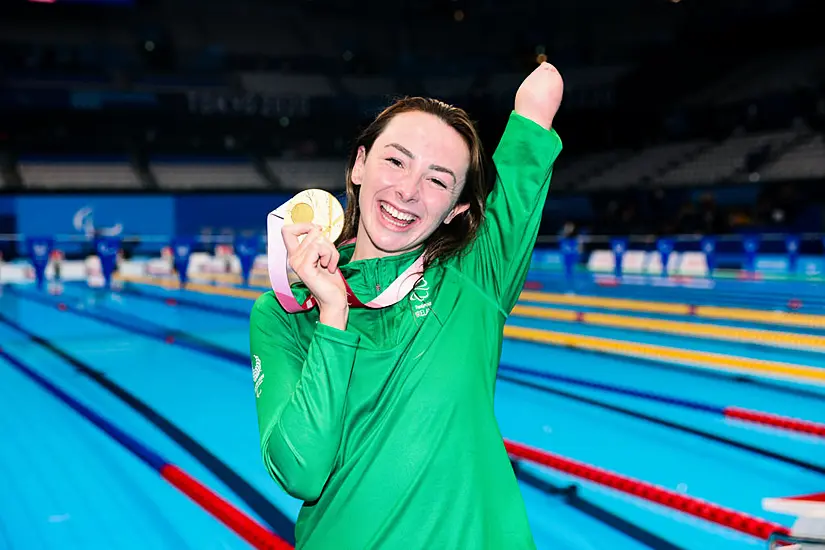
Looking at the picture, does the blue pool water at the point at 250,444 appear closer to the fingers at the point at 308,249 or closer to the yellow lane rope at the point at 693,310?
the yellow lane rope at the point at 693,310

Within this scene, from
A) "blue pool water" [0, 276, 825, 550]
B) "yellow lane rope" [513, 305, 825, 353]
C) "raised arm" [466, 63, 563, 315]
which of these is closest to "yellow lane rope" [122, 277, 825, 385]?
"blue pool water" [0, 276, 825, 550]

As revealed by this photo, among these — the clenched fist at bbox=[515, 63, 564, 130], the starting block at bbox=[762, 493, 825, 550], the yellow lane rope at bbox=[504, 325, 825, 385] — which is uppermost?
the clenched fist at bbox=[515, 63, 564, 130]

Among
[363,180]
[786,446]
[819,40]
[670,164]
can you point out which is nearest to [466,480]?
[363,180]

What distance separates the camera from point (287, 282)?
118 cm

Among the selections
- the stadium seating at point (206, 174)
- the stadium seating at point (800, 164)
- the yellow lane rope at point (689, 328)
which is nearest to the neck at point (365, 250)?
the yellow lane rope at point (689, 328)

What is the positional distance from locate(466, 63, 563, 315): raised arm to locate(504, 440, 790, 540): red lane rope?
6.32ft

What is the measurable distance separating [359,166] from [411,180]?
0.18 metres

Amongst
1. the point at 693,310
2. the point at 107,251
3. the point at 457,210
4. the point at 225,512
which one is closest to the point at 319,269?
the point at 457,210

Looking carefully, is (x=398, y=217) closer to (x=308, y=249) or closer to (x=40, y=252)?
(x=308, y=249)

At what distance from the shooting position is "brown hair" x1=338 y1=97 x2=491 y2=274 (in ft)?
4.35

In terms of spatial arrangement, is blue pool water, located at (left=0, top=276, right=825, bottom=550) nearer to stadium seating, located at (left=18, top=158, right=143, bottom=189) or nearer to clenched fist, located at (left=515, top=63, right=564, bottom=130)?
clenched fist, located at (left=515, top=63, right=564, bottom=130)

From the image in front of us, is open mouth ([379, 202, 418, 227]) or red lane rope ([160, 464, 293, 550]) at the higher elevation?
open mouth ([379, 202, 418, 227])

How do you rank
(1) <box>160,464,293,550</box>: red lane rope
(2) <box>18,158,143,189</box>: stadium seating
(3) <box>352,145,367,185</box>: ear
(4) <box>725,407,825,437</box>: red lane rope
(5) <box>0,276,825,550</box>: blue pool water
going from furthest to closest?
(2) <box>18,158,143,189</box>: stadium seating < (4) <box>725,407,825,437</box>: red lane rope < (5) <box>0,276,825,550</box>: blue pool water < (1) <box>160,464,293,550</box>: red lane rope < (3) <box>352,145,367,185</box>: ear

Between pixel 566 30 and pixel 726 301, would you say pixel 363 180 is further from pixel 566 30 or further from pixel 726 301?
pixel 566 30
